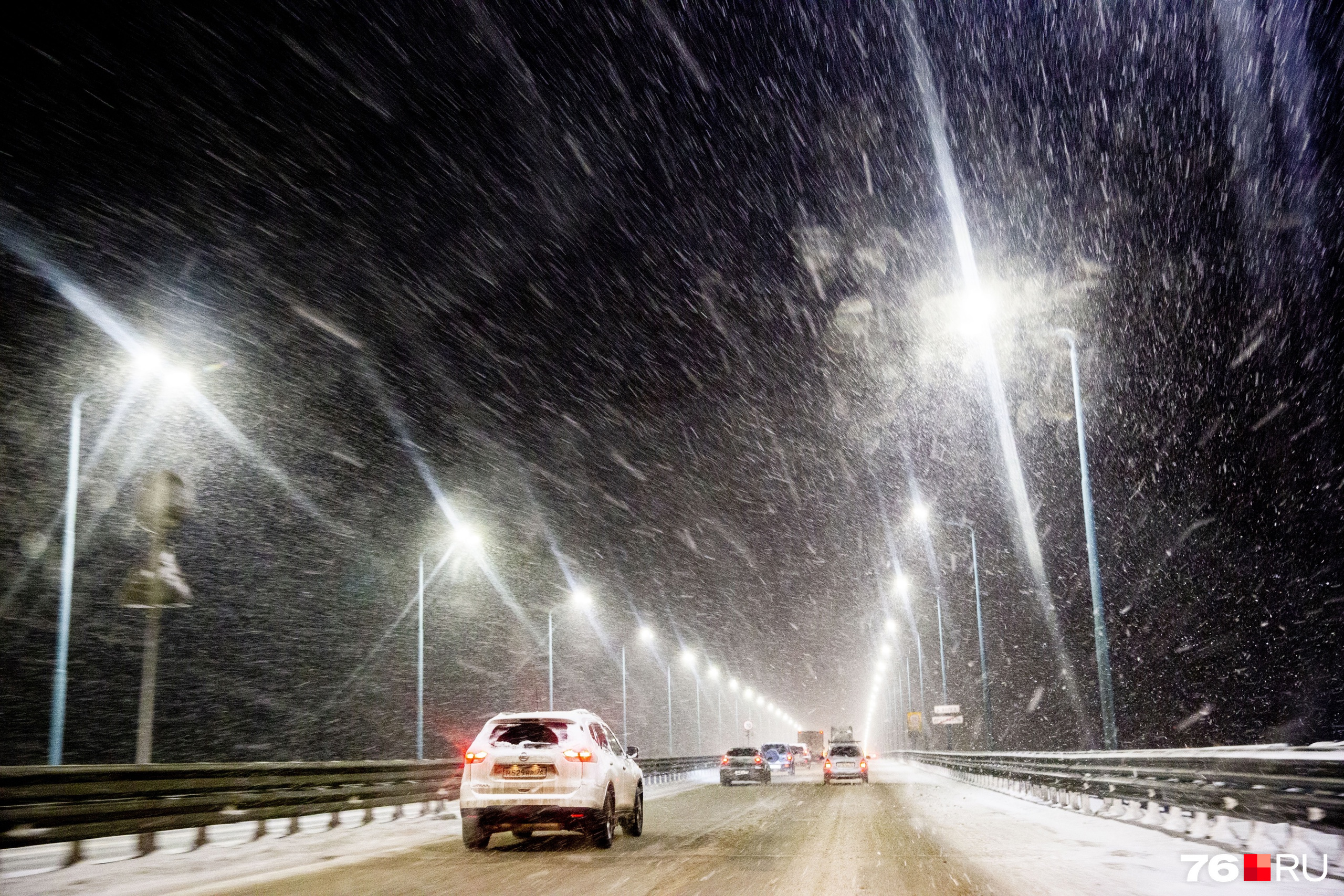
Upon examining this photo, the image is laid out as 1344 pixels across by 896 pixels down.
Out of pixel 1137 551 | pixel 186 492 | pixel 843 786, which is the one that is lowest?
pixel 843 786

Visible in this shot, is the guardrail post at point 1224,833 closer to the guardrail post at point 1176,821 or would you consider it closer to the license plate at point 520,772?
the guardrail post at point 1176,821

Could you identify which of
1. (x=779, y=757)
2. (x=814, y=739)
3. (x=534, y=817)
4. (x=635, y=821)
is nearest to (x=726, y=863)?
(x=534, y=817)

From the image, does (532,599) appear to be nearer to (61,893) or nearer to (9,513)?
(9,513)

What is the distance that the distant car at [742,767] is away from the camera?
4097cm

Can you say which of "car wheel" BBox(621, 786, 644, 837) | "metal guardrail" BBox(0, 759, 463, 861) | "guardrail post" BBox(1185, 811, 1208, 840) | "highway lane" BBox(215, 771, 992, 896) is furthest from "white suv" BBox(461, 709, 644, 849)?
"guardrail post" BBox(1185, 811, 1208, 840)

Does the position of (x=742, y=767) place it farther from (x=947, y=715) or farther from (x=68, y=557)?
(x=68, y=557)

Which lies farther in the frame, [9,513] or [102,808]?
[9,513]

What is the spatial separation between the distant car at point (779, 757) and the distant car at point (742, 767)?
15003 millimetres

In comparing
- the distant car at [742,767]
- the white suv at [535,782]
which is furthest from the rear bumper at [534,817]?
the distant car at [742,767]

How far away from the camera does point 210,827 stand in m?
15.7

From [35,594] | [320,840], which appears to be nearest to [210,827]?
[320,840]

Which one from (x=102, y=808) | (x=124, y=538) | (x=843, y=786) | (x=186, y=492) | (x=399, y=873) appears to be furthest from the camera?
(x=843, y=786)

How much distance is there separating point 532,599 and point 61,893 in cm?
5712

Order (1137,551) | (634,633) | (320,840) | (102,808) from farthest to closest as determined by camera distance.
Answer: (634,633) → (1137,551) → (320,840) → (102,808)
